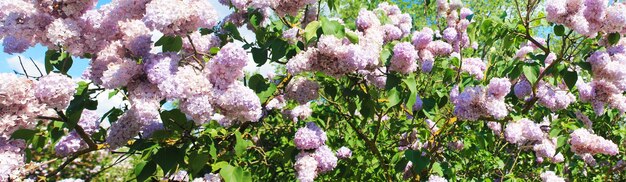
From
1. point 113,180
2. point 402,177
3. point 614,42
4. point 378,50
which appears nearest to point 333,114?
point 402,177

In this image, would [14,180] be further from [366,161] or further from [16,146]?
[366,161]

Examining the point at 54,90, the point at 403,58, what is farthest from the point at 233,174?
the point at 403,58

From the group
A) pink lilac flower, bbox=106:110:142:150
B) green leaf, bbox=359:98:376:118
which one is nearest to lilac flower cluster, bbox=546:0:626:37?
green leaf, bbox=359:98:376:118

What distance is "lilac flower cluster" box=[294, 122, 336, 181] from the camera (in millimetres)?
2783

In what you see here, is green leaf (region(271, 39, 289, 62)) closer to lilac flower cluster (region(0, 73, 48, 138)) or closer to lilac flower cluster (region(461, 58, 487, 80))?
lilac flower cluster (region(0, 73, 48, 138))

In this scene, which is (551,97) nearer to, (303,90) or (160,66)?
(303,90)

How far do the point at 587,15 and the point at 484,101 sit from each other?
28.0 inches

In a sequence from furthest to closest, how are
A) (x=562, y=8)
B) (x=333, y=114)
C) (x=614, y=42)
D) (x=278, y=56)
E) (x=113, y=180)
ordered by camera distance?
1. (x=113, y=180)
2. (x=333, y=114)
3. (x=614, y=42)
4. (x=562, y=8)
5. (x=278, y=56)

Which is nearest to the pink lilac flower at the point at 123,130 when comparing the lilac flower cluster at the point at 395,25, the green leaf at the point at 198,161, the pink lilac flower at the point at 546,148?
the green leaf at the point at 198,161

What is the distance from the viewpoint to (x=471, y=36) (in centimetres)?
312

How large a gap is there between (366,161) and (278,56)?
196 cm

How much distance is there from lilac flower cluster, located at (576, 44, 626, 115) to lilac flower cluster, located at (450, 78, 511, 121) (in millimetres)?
665

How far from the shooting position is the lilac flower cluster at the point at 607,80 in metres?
3.01

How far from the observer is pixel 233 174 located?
2320 mm
